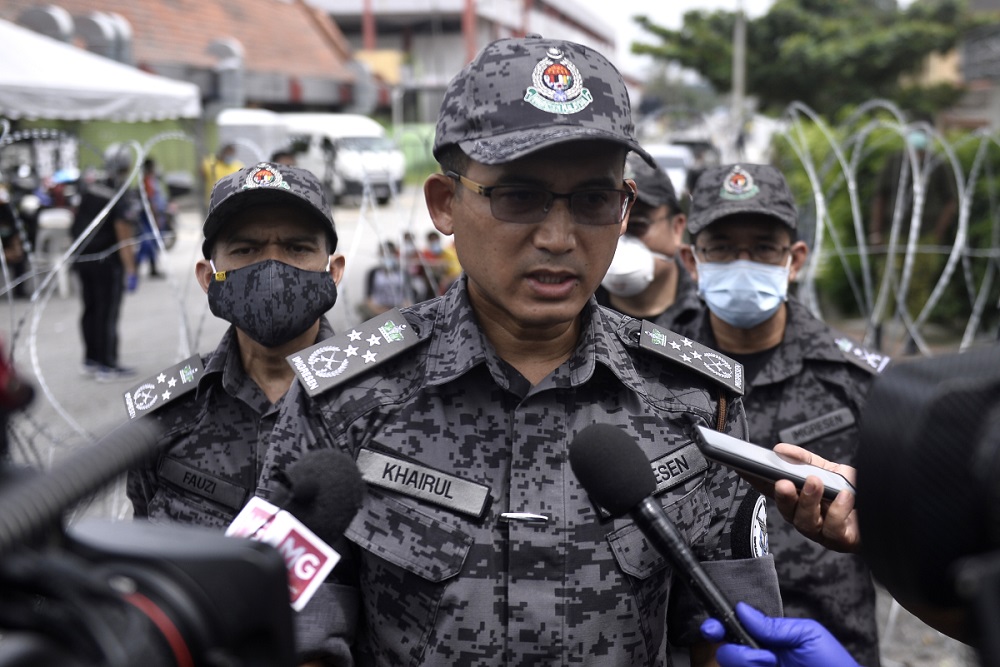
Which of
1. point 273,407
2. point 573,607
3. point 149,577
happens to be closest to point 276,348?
point 273,407

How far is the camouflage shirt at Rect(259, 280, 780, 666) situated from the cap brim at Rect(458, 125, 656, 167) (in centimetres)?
34

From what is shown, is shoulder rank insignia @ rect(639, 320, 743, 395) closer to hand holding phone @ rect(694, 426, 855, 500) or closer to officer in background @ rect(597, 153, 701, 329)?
hand holding phone @ rect(694, 426, 855, 500)

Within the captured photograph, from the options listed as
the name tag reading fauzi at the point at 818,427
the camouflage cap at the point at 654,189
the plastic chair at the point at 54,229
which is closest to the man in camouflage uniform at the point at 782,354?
the name tag reading fauzi at the point at 818,427

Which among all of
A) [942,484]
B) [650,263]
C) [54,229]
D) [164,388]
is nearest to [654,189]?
[650,263]

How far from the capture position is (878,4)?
42438mm

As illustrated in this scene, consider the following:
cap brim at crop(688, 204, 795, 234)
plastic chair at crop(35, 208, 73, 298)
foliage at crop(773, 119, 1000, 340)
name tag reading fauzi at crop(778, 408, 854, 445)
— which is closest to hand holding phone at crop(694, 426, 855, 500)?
name tag reading fauzi at crop(778, 408, 854, 445)

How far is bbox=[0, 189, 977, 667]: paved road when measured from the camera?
3.99m

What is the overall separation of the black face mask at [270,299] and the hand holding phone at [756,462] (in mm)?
1519

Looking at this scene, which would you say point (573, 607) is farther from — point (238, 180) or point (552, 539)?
point (238, 180)

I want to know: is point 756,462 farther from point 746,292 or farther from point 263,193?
point 746,292

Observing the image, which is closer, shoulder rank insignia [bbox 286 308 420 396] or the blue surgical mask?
shoulder rank insignia [bbox 286 308 420 396]

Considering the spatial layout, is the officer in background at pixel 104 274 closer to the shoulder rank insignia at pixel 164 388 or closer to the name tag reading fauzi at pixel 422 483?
the shoulder rank insignia at pixel 164 388

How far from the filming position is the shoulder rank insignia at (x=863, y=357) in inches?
114

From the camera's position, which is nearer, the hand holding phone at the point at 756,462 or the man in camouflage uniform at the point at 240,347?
the hand holding phone at the point at 756,462
